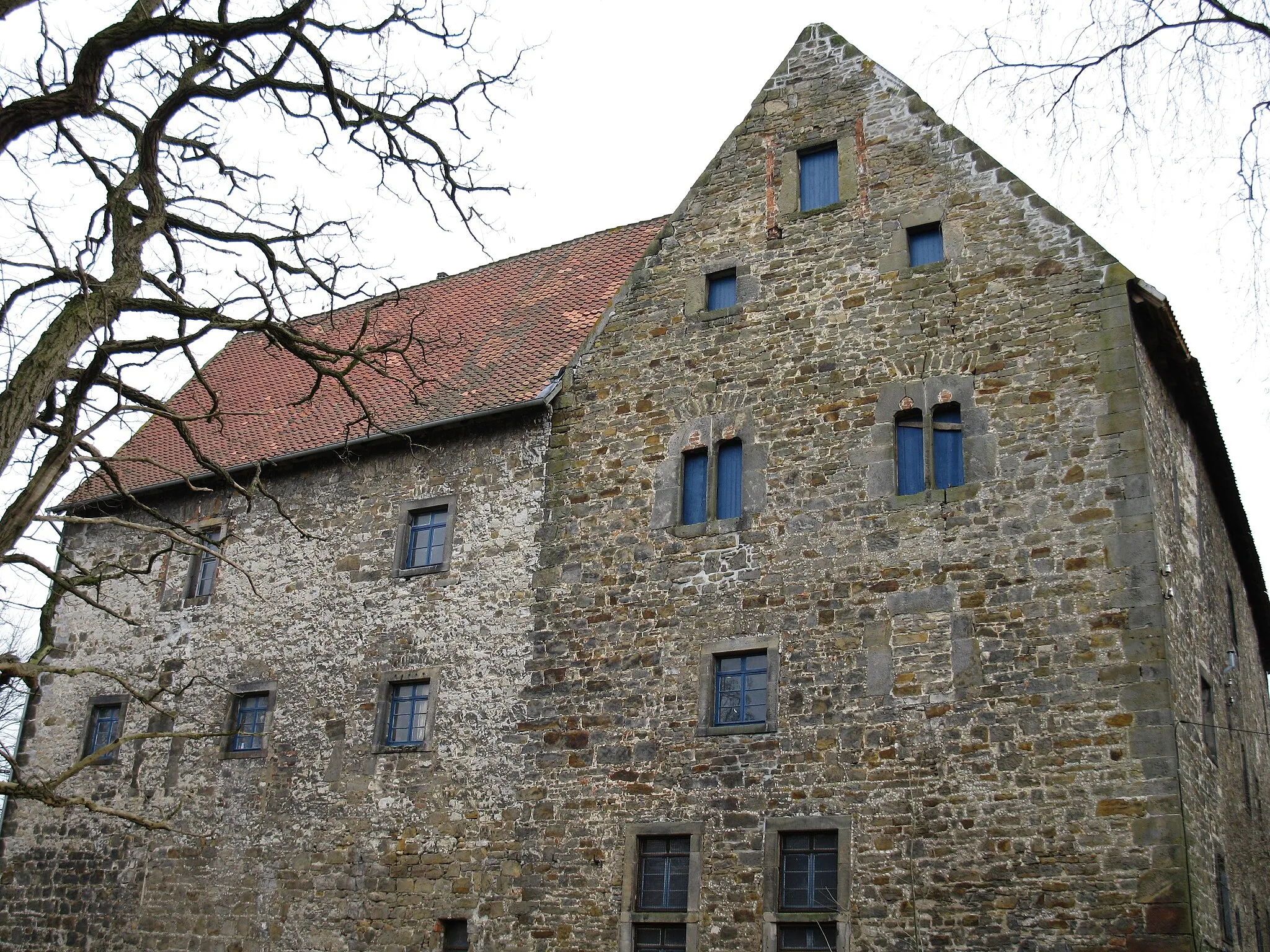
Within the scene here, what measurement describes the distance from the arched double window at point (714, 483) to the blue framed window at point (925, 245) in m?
2.71

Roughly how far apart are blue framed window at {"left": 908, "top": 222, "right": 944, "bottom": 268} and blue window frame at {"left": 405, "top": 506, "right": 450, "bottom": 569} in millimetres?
6173

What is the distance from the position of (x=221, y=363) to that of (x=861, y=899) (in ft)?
49.4

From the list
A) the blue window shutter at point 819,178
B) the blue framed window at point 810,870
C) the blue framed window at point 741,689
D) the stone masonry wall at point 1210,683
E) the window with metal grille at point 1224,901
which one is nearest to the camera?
the stone masonry wall at point 1210,683

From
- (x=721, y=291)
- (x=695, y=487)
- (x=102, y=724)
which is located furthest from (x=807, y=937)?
(x=102, y=724)

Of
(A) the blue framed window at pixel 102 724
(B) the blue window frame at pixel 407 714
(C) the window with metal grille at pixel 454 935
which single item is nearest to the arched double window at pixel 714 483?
(B) the blue window frame at pixel 407 714

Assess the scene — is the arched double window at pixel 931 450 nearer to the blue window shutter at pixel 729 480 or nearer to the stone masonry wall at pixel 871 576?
the stone masonry wall at pixel 871 576

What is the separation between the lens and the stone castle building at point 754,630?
10898 millimetres

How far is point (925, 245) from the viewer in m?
13.3

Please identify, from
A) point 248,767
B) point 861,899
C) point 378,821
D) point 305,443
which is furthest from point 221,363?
point 861,899

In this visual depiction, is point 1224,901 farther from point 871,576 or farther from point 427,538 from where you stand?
point 427,538

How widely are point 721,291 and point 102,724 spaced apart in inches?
408

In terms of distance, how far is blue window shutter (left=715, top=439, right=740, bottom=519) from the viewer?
13234mm

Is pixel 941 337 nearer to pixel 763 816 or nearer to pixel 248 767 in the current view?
pixel 763 816

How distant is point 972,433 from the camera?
1212 centimetres
